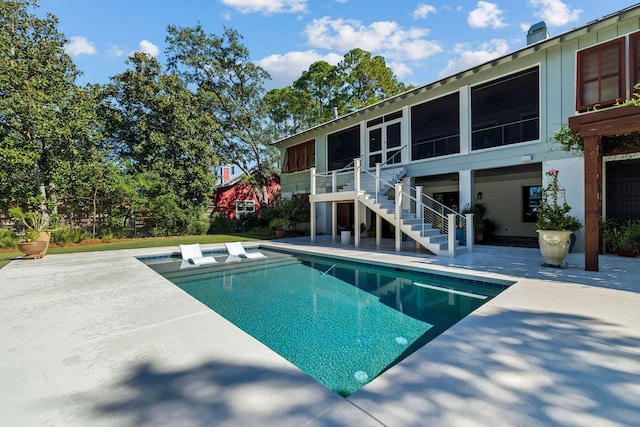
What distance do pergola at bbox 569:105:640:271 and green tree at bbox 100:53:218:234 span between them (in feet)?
51.3

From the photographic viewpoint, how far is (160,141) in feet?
49.9

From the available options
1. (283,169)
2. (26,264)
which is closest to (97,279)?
(26,264)

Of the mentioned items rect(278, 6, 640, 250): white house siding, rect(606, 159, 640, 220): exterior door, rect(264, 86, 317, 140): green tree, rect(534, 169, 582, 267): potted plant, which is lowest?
rect(534, 169, 582, 267): potted plant

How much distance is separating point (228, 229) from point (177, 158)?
5.01 meters

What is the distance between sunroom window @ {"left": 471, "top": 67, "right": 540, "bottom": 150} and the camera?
30.4 ft

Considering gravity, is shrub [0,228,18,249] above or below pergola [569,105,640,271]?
below

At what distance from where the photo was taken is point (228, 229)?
18141 mm

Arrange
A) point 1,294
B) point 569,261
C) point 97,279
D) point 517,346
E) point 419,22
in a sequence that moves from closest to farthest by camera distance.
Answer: point 517,346
point 1,294
point 97,279
point 569,261
point 419,22

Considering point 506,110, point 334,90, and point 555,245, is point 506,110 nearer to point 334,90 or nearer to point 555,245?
point 555,245

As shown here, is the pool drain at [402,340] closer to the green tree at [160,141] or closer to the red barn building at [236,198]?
the green tree at [160,141]

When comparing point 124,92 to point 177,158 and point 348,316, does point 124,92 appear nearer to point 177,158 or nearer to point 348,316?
point 177,158

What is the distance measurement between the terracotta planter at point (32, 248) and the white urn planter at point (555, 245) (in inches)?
523

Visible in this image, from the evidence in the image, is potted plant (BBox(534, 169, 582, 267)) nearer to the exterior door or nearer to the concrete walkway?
the concrete walkway

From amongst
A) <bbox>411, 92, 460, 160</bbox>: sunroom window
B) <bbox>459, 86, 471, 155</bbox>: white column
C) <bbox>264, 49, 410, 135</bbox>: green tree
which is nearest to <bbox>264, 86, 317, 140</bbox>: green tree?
<bbox>264, 49, 410, 135</bbox>: green tree
